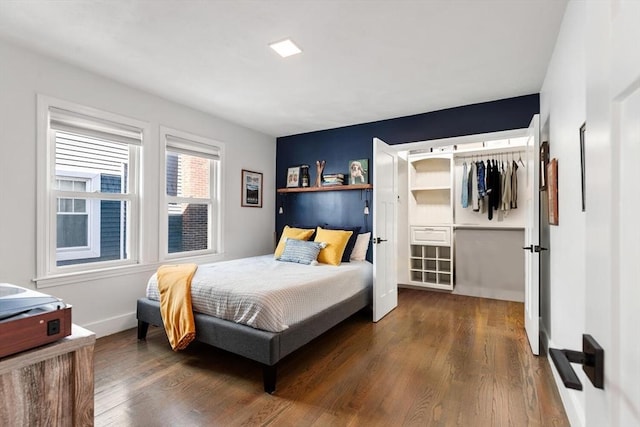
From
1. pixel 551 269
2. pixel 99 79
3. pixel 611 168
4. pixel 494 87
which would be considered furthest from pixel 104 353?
pixel 494 87

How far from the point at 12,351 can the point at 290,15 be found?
2.14 m

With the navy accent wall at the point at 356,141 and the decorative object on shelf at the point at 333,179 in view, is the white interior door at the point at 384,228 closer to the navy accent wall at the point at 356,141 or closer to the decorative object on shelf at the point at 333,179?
the navy accent wall at the point at 356,141

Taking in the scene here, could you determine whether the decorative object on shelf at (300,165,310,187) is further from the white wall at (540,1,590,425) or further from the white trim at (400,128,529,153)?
the white wall at (540,1,590,425)

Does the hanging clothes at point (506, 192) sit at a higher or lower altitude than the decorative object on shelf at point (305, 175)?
lower

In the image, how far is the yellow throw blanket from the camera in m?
2.50

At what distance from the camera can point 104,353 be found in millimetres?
2633

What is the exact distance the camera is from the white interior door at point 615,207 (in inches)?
18.8

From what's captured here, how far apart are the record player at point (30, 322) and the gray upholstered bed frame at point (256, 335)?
1359 mm

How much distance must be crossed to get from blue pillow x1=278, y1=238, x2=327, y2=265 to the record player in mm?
2711

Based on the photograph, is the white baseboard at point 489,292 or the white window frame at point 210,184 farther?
the white baseboard at point 489,292

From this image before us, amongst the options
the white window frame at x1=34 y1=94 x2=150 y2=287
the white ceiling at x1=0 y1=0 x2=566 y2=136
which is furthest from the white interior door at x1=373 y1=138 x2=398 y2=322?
the white window frame at x1=34 y1=94 x2=150 y2=287

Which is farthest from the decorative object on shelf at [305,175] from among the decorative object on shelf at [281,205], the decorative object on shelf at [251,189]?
the decorative object on shelf at [251,189]

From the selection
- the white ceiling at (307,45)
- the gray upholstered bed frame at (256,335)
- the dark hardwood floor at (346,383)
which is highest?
the white ceiling at (307,45)

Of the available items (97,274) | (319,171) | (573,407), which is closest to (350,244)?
(319,171)
